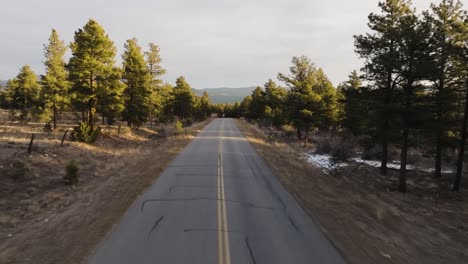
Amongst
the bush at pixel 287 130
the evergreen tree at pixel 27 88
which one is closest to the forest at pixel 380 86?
the bush at pixel 287 130

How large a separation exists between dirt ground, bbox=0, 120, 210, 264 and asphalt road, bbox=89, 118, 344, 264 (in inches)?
31.8

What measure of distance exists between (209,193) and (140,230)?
15.3 feet

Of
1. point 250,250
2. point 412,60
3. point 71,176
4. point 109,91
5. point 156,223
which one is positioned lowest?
point 250,250

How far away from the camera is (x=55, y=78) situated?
123 feet

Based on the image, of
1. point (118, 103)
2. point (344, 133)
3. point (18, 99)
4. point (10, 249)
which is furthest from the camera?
point (18, 99)

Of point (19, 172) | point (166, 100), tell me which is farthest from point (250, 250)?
point (166, 100)

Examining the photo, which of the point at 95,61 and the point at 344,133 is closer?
the point at 95,61

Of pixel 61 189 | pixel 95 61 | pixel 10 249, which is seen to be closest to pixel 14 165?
pixel 61 189

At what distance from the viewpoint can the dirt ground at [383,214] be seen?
32.8 feet

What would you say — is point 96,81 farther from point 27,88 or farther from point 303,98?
point 27,88

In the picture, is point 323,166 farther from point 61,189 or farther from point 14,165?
point 14,165

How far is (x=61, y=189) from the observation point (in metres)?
15.6

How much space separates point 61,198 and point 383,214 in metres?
13.9

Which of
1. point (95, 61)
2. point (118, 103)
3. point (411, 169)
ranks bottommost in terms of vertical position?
point (411, 169)
